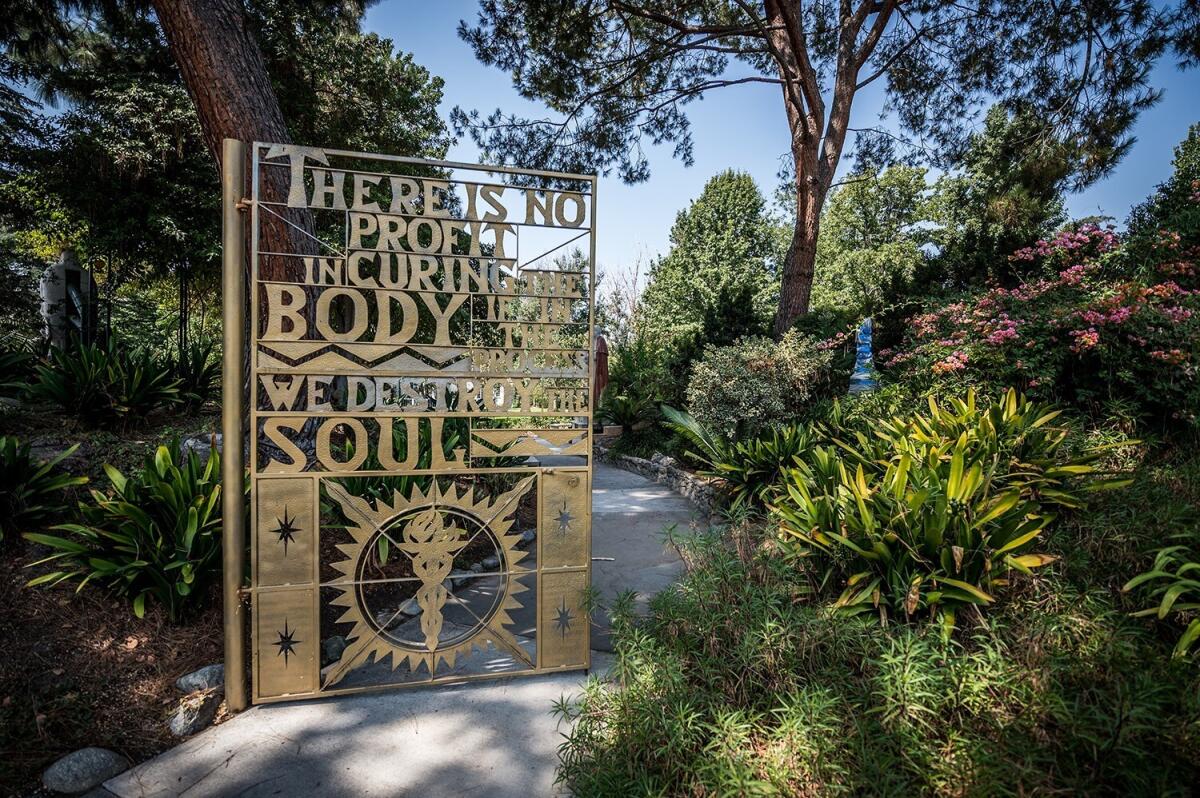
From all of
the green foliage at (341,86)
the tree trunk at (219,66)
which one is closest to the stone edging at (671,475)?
the tree trunk at (219,66)

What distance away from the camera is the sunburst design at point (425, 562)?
2723 millimetres

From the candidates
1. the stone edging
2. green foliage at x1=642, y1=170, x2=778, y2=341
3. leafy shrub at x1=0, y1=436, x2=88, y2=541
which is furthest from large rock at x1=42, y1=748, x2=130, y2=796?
green foliage at x1=642, y1=170, x2=778, y2=341

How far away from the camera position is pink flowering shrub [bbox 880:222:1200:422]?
451 centimetres

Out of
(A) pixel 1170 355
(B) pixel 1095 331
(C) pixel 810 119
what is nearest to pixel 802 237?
(C) pixel 810 119

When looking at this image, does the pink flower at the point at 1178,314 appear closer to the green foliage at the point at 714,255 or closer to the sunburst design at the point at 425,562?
the sunburst design at the point at 425,562

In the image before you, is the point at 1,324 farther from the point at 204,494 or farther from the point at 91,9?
the point at 204,494

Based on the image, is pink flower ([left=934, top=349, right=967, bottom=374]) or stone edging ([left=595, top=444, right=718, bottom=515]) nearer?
pink flower ([left=934, top=349, right=967, bottom=374])

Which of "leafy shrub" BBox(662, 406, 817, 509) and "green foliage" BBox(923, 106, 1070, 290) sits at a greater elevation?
"green foliage" BBox(923, 106, 1070, 290)

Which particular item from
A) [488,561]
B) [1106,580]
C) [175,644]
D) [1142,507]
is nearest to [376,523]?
[175,644]

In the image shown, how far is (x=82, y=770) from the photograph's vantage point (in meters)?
2.14

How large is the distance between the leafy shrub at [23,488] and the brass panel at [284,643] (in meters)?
1.71

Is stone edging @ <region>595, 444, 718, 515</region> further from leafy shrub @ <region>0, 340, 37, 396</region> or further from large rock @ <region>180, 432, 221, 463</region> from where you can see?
leafy shrub @ <region>0, 340, 37, 396</region>

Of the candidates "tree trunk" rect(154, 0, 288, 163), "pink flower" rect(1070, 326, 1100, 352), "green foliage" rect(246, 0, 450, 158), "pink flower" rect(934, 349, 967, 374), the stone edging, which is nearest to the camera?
"tree trunk" rect(154, 0, 288, 163)

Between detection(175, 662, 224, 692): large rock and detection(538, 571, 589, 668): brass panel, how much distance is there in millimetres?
1514
